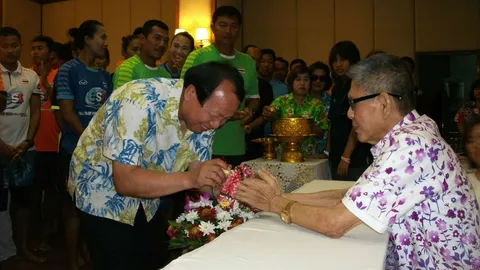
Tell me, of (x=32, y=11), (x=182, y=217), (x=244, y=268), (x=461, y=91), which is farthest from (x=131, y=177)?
(x=32, y=11)

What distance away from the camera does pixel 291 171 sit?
120 inches

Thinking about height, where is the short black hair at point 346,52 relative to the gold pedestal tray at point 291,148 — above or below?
above

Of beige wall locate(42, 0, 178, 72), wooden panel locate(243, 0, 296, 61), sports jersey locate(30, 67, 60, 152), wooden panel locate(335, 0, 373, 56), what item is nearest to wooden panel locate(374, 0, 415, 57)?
wooden panel locate(335, 0, 373, 56)

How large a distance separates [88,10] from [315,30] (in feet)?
14.0

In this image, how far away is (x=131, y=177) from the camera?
1.56m

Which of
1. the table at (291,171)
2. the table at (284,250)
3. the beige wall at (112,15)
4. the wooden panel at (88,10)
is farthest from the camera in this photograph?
the wooden panel at (88,10)

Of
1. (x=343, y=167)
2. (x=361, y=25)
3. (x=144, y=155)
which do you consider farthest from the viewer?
(x=361, y=25)

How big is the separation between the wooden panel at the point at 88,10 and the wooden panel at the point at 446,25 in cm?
543

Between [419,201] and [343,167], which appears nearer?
[419,201]

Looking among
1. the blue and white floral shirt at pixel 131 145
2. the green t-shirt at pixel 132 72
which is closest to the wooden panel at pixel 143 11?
the green t-shirt at pixel 132 72

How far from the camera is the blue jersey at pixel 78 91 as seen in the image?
3.11 metres

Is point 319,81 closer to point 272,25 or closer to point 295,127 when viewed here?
point 295,127

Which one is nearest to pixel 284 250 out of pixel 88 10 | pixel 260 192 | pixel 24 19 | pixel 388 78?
pixel 260 192

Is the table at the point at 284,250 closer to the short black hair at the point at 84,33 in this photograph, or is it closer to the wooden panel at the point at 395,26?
the short black hair at the point at 84,33
